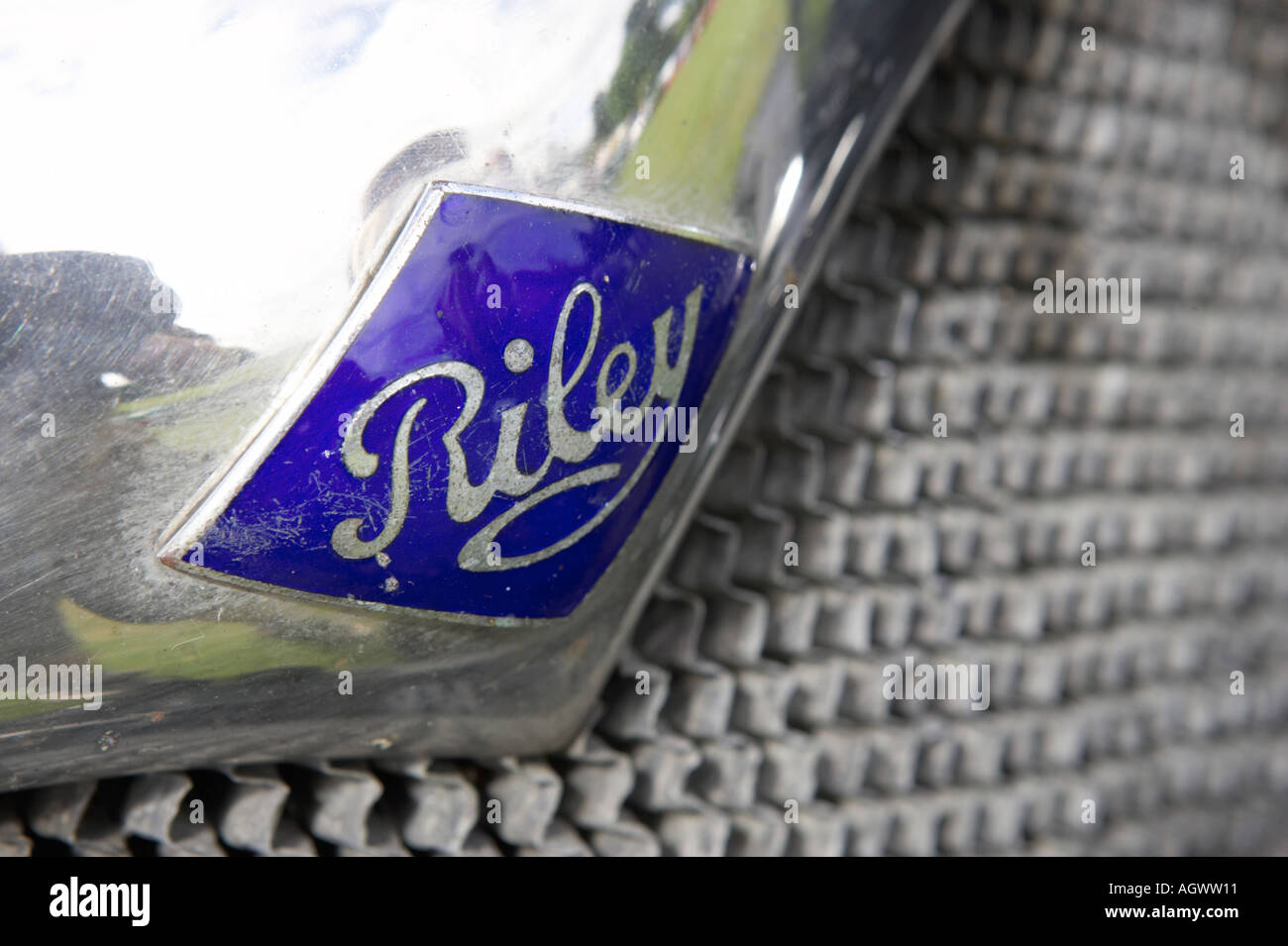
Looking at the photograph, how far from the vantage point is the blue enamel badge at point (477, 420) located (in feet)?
A: 1.50

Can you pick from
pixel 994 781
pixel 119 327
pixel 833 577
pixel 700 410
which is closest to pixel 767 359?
pixel 700 410

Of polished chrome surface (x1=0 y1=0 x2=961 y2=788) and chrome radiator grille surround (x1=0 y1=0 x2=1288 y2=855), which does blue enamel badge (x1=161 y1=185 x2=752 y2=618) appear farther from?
chrome radiator grille surround (x1=0 y1=0 x2=1288 y2=855)

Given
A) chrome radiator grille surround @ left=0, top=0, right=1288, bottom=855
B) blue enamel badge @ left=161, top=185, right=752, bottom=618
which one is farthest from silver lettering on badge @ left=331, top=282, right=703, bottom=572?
chrome radiator grille surround @ left=0, top=0, right=1288, bottom=855

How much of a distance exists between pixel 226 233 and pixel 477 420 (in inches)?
5.2

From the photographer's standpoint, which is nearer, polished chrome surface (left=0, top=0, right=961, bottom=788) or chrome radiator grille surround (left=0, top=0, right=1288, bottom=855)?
polished chrome surface (left=0, top=0, right=961, bottom=788)

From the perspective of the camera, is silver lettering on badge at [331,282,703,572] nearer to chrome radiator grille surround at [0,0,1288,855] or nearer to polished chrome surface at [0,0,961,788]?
polished chrome surface at [0,0,961,788]

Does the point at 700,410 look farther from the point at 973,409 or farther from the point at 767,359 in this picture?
the point at 973,409

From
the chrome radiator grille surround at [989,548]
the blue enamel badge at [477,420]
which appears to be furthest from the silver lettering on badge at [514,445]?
the chrome radiator grille surround at [989,548]

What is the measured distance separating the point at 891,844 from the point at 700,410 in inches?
16.4

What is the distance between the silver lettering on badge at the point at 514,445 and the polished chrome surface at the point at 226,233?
40 mm

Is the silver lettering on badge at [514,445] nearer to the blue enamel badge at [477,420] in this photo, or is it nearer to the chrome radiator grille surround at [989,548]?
the blue enamel badge at [477,420]

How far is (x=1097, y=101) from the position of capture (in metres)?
0.83

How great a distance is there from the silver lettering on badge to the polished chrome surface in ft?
0.13

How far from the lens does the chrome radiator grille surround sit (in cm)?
67
